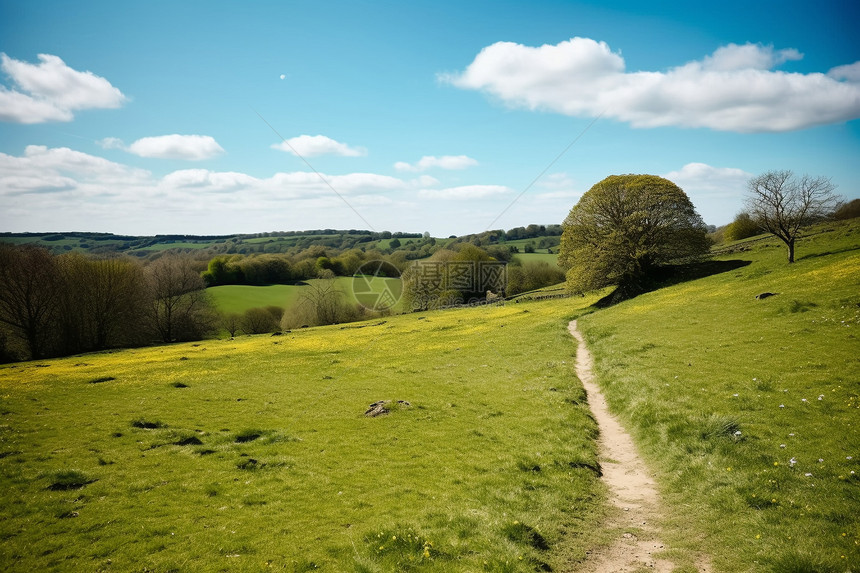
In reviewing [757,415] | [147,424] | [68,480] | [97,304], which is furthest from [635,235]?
[97,304]

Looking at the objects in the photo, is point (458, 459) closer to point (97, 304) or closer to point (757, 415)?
point (757, 415)

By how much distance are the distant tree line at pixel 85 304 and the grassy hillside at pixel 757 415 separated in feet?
236

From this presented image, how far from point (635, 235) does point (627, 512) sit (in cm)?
4176

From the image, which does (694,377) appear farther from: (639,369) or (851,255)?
(851,255)

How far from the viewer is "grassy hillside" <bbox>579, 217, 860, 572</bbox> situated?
8133 millimetres

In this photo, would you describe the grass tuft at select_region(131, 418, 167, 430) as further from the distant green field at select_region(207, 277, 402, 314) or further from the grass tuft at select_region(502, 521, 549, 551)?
the distant green field at select_region(207, 277, 402, 314)

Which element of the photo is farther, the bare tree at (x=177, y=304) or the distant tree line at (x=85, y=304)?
the bare tree at (x=177, y=304)

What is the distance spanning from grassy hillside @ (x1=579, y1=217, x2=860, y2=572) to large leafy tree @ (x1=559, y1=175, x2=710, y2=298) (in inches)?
606

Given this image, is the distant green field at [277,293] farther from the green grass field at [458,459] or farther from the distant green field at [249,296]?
the green grass field at [458,459]

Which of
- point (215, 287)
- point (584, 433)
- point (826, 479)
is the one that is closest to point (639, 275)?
point (584, 433)

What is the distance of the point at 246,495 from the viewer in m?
11.3

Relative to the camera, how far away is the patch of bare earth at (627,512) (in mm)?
8195

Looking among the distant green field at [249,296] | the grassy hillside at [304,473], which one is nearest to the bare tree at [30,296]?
the distant green field at [249,296]

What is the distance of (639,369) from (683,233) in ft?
107
